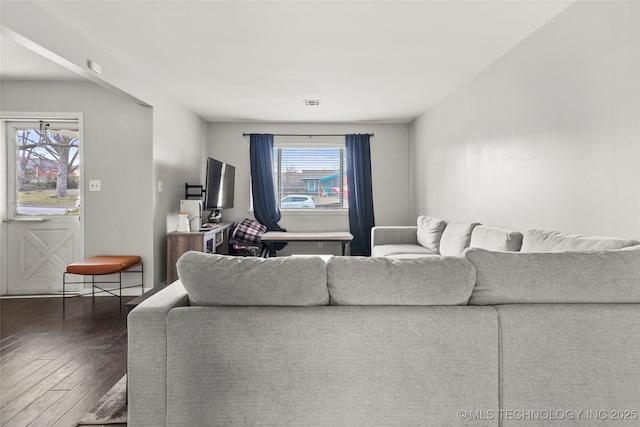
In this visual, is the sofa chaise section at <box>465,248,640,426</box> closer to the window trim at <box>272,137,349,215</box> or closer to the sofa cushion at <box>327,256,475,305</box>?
the sofa cushion at <box>327,256,475,305</box>

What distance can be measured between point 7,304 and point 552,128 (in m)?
5.22

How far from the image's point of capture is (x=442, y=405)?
1.44m

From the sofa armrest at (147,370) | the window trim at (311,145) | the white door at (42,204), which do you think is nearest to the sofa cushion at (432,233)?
the window trim at (311,145)

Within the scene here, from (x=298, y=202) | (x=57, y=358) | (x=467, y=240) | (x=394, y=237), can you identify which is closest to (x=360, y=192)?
(x=298, y=202)

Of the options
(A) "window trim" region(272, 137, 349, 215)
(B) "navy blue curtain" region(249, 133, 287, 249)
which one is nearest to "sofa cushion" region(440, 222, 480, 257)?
(A) "window trim" region(272, 137, 349, 215)

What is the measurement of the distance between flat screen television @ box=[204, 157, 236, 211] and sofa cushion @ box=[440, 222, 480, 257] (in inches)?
113

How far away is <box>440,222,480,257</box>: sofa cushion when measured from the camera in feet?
12.1

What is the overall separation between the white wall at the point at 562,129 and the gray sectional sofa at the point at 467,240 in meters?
0.21

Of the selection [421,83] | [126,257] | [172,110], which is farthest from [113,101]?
[421,83]

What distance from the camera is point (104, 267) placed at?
147 inches

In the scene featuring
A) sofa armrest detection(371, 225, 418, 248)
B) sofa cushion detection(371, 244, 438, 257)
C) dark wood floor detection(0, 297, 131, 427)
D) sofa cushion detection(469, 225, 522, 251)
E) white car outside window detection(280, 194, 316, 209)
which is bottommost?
dark wood floor detection(0, 297, 131, 427)

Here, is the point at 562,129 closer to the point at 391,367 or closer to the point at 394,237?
the point at 391,367

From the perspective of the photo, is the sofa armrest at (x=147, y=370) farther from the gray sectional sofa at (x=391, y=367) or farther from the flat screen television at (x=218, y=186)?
the flat screen television at (x=218, y=186)

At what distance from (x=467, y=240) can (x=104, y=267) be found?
340 centimetres
